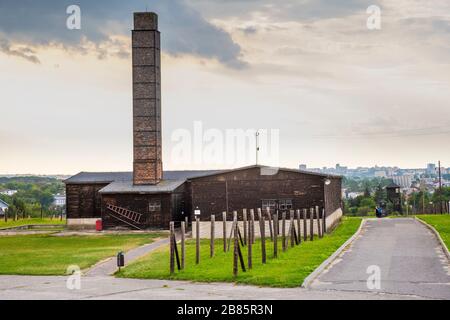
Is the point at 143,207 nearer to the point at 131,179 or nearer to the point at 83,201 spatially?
the point at 131,179

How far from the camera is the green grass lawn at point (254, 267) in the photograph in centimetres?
2378

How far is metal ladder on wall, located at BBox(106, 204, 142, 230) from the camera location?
2315 inches

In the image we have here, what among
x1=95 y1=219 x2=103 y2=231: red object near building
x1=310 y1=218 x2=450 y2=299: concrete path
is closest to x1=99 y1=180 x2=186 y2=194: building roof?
x1=95 y1=219 x2=103 y2=231: red object near building

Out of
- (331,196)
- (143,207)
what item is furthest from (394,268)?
(143,207)

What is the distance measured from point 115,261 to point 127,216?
24.4 m

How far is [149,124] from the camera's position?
2406 inches

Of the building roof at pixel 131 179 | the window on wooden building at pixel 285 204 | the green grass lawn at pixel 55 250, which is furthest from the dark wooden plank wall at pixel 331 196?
the green grass lawn at pixel 55 250

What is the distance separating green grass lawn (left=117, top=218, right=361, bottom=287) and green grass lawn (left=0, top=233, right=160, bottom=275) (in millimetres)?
3487

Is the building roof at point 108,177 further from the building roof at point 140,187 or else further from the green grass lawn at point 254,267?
the green grass lawn at point 254,267

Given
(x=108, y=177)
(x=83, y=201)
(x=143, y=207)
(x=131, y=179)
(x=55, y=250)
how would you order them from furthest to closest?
(x=108, y=177) < (x=131, y=179) < (x=83, y=201) < (x=143, y=207) < (x=55, y=250)

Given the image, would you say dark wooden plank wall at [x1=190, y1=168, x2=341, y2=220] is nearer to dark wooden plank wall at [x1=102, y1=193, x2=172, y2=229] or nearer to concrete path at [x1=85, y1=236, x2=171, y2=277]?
concrete path at [x1=85, y1=236, x2=171, y2=277]

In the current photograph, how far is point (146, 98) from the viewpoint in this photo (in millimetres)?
60844
